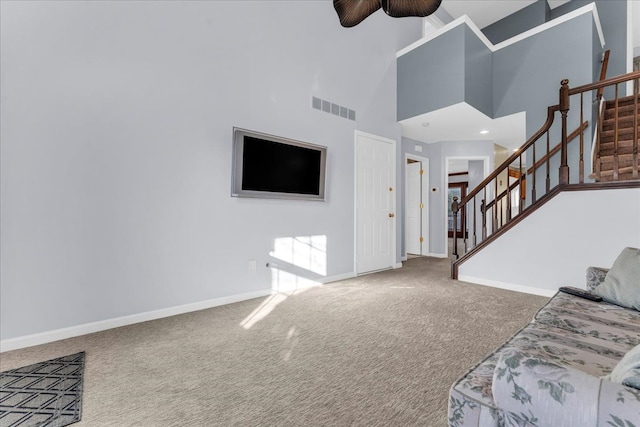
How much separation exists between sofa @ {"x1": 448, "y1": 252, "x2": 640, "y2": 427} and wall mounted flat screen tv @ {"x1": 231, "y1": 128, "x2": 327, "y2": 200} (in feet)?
8.81

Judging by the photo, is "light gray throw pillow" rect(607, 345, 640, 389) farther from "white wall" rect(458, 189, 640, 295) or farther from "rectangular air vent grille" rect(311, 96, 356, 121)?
"rectangular air vent grille" rect(311, 96, 356, 121)

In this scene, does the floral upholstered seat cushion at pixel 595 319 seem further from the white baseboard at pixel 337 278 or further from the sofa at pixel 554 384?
the white baseboard at pixel 337 278

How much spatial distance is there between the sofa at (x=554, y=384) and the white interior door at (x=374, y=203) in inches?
122

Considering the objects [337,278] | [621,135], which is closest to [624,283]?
[337,278]

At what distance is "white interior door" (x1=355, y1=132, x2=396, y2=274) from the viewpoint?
14.8 feet

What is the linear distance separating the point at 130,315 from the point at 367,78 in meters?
4.32

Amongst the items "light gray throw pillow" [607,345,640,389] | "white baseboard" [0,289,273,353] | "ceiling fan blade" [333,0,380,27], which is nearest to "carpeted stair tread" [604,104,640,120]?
"ceiling fan blade" [333,0,380,27]

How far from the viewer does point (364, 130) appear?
455cm

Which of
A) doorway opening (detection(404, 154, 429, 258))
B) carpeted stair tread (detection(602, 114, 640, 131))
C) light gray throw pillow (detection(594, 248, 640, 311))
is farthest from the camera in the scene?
doorway opening (detection(404, 154, 429, 258))

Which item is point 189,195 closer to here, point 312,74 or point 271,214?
point 271,214

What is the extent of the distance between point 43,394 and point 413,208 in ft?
20.7

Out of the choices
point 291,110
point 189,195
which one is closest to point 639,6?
point 291,110

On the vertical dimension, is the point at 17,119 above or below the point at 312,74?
below

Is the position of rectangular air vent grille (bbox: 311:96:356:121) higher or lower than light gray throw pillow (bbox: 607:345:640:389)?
higher
